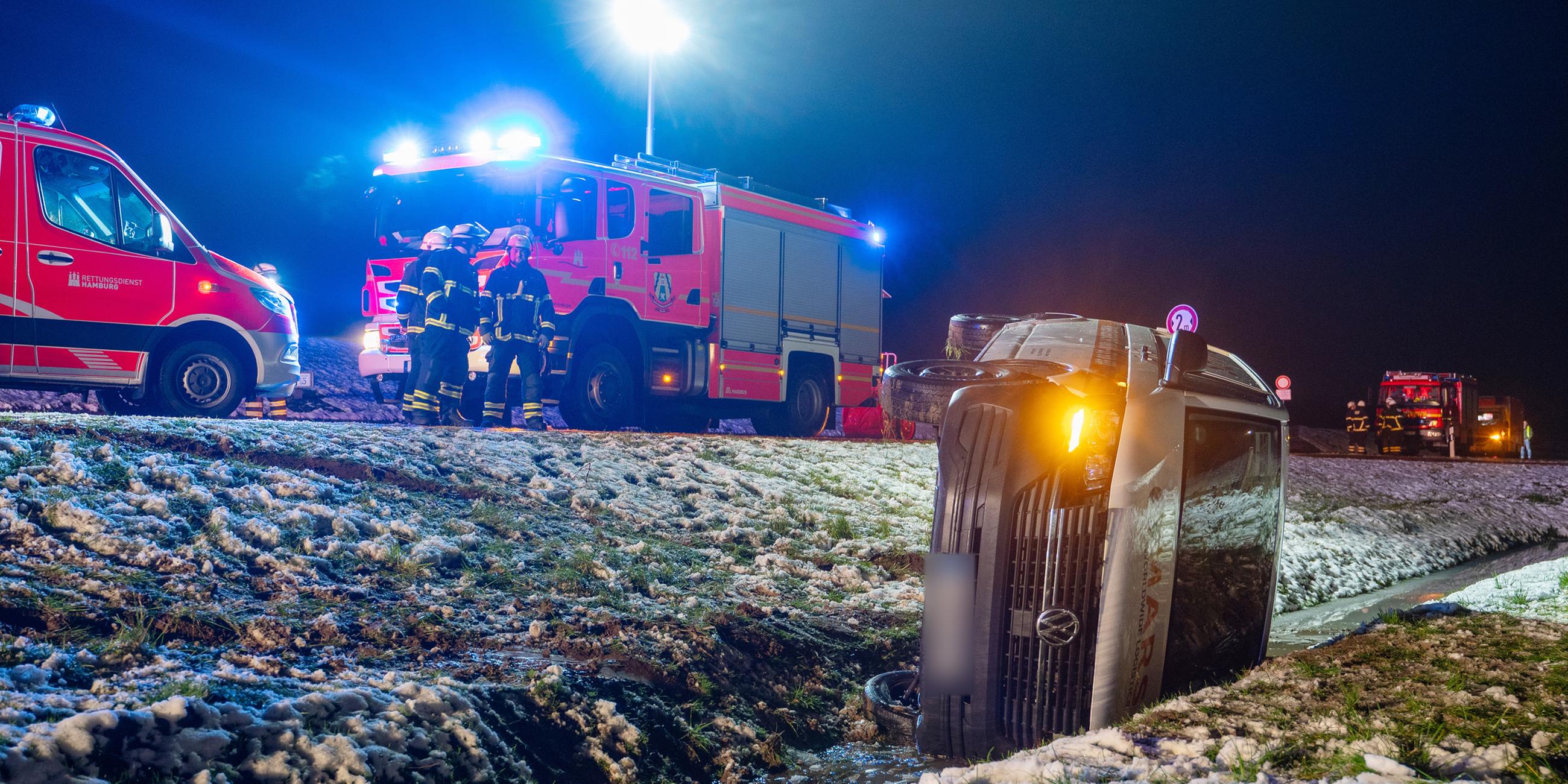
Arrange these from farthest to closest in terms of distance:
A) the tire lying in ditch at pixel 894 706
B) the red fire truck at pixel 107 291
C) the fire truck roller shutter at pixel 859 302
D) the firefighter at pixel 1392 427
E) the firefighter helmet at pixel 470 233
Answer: the firefighter at pixel 1392 427 → the fire truck roller shutter at pixel 859 302 → the firefighter helmet at pixel 470 233 → the red fire truck at pixel 107 291 → the tire lying in ditch at pixel 894 706

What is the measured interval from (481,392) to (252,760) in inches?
327

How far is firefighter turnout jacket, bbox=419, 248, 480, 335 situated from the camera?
995cm

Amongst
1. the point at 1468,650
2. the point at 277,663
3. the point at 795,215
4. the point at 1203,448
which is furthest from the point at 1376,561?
the point at 277,663

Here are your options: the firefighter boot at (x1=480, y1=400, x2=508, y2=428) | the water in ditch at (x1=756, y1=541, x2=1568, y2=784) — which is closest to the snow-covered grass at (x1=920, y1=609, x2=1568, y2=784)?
the water in ditch at (x1=756, y1=541, x2=1568, y2=784)

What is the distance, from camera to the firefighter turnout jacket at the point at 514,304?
33.6 ft

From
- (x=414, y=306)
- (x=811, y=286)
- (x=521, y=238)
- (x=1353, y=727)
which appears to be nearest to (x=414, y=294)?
(x=414, y=306)

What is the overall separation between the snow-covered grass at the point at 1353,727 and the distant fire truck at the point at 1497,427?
28.0 metres

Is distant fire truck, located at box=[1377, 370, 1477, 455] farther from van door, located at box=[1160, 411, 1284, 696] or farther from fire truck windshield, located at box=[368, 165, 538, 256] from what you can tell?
van door, located at box=[1160, 411, 1284, 696]

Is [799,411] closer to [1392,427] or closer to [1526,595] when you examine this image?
[1526,595]

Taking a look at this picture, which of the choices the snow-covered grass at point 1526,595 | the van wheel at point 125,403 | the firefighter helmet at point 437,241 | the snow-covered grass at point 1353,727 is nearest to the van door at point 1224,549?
the snow-covered grass at point 1353,727

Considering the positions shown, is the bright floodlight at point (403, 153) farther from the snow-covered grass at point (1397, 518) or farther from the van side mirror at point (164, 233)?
the snow-covered grass at point (1397, 518)

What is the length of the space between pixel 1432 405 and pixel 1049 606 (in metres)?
26.5

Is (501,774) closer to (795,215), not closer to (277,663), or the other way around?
(277,663)

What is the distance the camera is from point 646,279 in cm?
1162
